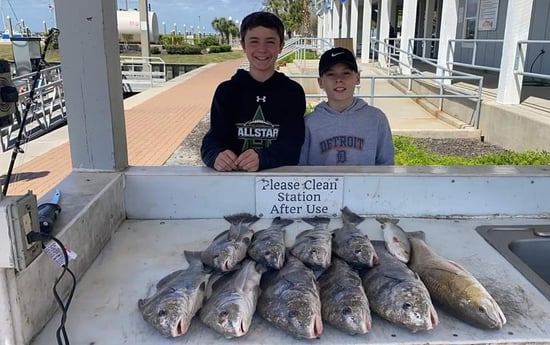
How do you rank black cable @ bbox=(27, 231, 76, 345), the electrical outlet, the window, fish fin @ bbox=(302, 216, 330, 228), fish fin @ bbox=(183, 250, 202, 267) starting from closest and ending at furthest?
the electrical outlet < black cable @ bbox=(27, 231, 76, 345) < fish fin @ bbox=(183, 250, 202, 267) < fish fin @ bbox=(302, 216, 330, 228) < the window

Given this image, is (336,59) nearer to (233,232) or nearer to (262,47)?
→ (262,47)

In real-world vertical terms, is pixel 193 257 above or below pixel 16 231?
below

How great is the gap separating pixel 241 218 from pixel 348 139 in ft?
3.02

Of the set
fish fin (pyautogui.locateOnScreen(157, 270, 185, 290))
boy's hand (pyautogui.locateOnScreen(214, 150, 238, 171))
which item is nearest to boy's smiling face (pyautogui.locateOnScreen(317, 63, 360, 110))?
boy's hand (pyautogui.locateOnScreen(214, 150, 238, 171))

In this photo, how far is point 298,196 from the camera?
236 cm

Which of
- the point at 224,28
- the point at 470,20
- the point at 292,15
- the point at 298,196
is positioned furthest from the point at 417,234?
the point at 224,28

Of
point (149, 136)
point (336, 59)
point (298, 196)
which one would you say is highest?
point (336, 59)

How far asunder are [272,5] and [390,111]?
1882 inches

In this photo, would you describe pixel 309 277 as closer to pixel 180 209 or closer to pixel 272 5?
pixel 180 209

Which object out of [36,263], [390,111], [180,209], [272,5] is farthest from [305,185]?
[272,5]

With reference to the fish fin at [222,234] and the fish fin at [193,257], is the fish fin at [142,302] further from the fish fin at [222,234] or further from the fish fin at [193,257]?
the fish fin at [222,234]

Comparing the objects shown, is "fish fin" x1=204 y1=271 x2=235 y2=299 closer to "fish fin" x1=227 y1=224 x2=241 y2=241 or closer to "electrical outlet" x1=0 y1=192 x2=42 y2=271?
"fish fin" x1=227 y1=224 x2=241 y2=241

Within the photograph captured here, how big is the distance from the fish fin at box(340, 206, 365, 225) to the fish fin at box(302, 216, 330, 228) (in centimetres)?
8

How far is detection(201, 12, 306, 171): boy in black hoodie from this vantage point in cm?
272
